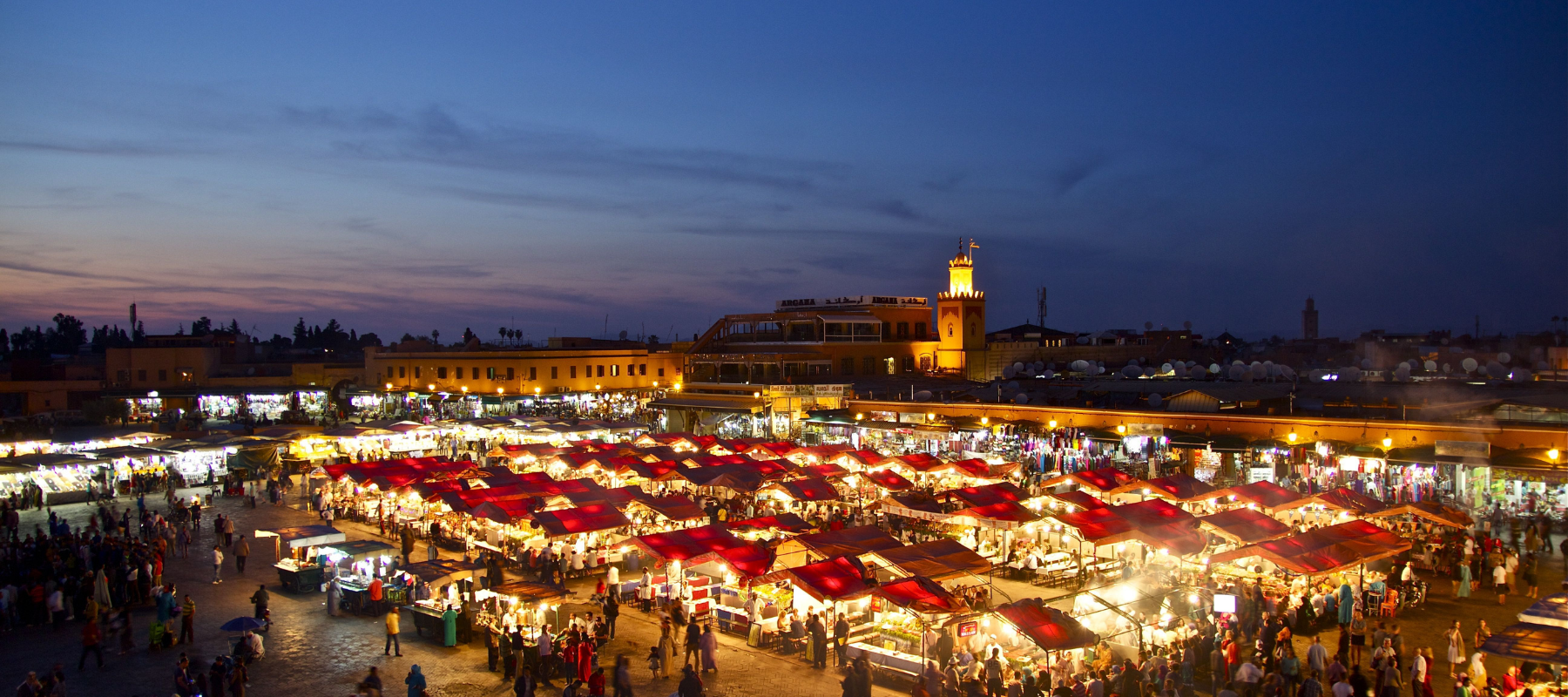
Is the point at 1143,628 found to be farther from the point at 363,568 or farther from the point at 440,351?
the point at 440,351

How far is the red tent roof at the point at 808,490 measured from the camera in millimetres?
22812

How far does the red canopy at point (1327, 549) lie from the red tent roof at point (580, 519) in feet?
35.6

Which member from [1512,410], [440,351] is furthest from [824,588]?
[440,351]

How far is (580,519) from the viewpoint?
18.8 m

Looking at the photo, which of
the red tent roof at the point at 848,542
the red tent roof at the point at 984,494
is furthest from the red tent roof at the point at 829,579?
the red tent roof at the point at 984,494

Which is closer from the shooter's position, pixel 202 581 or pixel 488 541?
pixel 202 581

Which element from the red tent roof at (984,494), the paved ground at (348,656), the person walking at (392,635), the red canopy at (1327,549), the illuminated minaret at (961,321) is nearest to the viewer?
the paved ground at (348,656)

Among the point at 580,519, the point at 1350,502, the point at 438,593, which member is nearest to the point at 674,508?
the point at 580,519

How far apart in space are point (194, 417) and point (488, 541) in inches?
1206

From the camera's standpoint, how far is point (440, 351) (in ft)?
194

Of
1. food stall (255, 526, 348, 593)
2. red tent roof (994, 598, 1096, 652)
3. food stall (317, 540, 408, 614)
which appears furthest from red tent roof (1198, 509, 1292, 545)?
food stall (255, 526, 348, 593)

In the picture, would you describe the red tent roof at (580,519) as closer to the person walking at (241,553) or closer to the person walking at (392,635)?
the person walking at (392,635)

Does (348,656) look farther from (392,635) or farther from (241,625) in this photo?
(241,625)

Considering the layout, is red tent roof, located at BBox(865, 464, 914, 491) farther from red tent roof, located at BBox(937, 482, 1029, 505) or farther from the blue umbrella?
the blue umbrella
